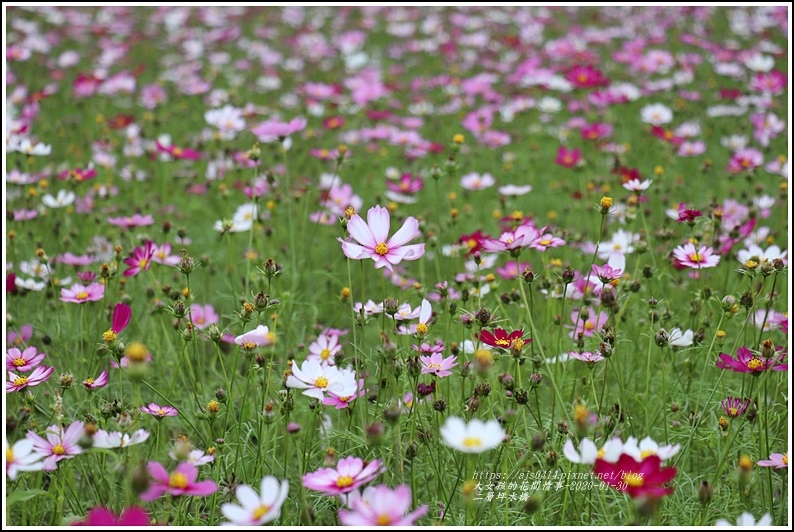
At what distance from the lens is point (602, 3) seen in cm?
514

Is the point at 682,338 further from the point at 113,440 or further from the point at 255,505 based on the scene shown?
the point at 113,440

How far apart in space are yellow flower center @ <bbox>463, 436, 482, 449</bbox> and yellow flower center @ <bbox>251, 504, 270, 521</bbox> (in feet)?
0.73

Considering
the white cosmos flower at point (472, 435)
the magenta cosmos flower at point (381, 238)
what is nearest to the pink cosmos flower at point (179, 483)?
the white cosmos flower at point (472, 435)

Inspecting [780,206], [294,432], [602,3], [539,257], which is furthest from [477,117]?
[602,3]

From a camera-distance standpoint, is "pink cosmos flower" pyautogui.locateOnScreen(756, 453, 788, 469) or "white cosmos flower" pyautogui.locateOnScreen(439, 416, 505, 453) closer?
"white cosmos flower" pyautogui.locateOnScreen(439, 416, 505, 453)

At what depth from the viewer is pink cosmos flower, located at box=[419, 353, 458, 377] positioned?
1.06 m

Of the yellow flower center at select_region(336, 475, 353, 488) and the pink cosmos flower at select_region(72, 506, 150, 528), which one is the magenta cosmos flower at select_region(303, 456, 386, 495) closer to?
the yellow flower center at select_region(336, 475, 353, 488)

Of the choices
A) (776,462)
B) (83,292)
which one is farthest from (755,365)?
(83,292)

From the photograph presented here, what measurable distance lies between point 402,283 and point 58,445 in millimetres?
754

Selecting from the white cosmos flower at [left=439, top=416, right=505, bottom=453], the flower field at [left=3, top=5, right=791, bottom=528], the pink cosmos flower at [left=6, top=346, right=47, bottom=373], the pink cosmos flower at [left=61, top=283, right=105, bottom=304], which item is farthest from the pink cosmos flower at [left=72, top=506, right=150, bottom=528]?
the pink cosmos flower at [left=61, top=283, right=105, bottom=304]

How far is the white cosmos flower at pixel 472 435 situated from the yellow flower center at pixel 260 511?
204 mm

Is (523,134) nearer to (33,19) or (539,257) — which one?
(539,257)

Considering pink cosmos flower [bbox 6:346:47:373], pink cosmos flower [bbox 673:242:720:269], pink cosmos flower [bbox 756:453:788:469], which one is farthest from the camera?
pink cosmos flower [bbox 673:242:720:269]

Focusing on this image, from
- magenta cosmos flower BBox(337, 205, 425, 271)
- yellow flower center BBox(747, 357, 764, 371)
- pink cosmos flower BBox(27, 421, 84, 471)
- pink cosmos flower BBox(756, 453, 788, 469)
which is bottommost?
pink cosmos flower BBox(756, 453, 788, 469)
